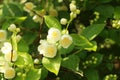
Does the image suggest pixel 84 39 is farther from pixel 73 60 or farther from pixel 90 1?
pixel 90 1

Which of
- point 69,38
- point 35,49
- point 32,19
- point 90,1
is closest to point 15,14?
point 32,19

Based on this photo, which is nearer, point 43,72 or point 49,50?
point 49,50

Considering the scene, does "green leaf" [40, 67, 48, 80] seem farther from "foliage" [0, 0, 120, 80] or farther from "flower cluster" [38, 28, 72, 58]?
"flower cluster" [38, 28, 72, 58]

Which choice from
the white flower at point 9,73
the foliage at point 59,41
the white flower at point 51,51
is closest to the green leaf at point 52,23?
the foliage at point 59,41

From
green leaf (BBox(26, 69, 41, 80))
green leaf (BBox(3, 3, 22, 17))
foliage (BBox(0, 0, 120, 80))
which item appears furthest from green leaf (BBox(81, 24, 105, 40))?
green leaf (BBox(3, 3, 22, 17))

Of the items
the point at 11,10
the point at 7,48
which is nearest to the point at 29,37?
the point at 11,10

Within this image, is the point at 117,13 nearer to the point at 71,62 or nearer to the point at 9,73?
the point at 71,62
